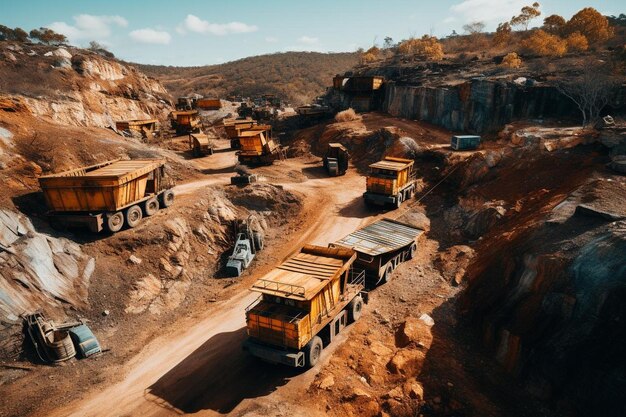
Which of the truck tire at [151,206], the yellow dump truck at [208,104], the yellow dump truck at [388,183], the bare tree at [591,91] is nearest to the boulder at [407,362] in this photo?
the yellow dump truck at [388,183]

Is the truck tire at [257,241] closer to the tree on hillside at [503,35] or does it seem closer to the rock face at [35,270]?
the rock face at [35,270]

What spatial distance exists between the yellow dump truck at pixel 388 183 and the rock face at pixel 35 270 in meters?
16.5

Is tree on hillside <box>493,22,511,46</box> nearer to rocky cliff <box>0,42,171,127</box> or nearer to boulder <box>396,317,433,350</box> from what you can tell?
rocky cliff <box>0,42,171,127</box>

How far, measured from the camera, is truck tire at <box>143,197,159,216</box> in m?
19.5

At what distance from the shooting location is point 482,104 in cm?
3475

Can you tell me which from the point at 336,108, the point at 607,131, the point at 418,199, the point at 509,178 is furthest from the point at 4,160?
the point at 336,108

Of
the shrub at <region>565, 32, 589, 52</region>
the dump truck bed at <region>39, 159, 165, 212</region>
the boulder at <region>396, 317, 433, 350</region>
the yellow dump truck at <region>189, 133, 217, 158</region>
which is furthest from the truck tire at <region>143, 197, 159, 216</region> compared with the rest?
the shrub at <region>565, 32, 589, 52</region>

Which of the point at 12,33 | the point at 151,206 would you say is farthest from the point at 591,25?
the point at 12,33

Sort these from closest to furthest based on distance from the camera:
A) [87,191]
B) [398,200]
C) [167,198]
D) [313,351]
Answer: [313,351]
[87,191]
[167,198]
[398,200]

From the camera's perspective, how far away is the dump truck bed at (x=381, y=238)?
54.5 feet

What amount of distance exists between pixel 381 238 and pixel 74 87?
37818mm

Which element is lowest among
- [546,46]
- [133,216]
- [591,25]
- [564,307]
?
[564,307]

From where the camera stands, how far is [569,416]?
9852 mm

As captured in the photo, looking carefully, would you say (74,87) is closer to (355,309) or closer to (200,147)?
(200,147)
